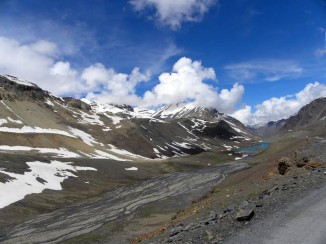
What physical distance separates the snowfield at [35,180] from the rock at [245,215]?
55.7 meters

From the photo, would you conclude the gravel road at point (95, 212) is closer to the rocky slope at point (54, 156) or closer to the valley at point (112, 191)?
the valley at point (112, 191)

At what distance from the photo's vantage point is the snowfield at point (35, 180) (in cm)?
7384

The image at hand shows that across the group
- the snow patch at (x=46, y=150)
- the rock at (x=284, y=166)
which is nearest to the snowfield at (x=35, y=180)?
the snow patch at (x=46, y=150)

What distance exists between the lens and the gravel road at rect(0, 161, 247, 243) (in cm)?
4994

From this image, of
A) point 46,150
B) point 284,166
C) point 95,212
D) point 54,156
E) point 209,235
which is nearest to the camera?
point 209,235

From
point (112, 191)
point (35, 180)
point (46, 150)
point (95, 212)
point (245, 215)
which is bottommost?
point (245, 215)

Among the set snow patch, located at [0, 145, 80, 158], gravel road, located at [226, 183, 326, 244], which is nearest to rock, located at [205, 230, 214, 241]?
gravel road, located at [226, 183, 326, 244]

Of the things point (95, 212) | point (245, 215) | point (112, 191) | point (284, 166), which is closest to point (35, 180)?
point (112, 191)

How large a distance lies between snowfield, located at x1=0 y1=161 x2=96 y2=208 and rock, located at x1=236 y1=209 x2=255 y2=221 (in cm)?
5570

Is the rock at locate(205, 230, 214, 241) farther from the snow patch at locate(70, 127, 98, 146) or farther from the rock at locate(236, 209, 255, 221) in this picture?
the snow patch at locate(70, 127, 98, 146)

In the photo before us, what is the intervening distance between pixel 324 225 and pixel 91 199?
67164 mm

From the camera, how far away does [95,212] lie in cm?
6366

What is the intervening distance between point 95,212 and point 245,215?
153 ft

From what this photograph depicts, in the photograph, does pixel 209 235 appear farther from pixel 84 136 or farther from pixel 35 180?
pixel 84 136
